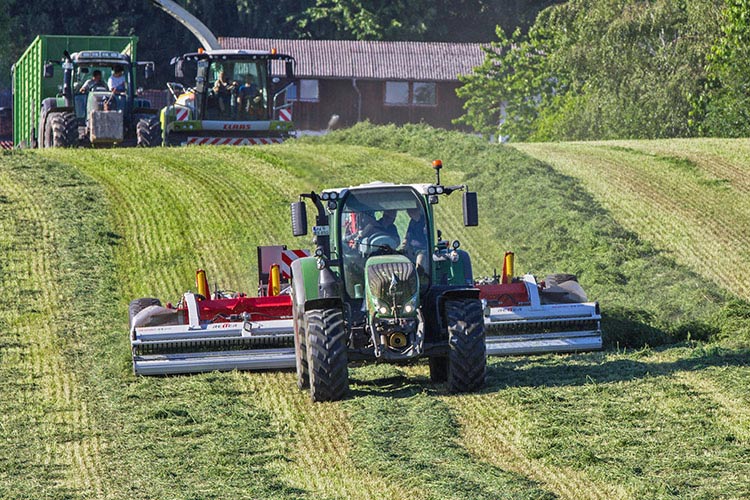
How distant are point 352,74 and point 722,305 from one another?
126 ft

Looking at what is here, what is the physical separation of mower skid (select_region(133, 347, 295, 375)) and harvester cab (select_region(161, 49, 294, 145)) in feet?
53.0

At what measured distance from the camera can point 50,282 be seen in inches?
703

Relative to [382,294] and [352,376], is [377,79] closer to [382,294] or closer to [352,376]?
[352,376]

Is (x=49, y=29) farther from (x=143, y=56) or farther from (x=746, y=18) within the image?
(x=746, y=18)

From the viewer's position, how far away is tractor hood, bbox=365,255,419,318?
37.6ft

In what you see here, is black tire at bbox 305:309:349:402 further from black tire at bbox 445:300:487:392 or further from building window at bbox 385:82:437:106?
building window at bbox 385:82:437:106

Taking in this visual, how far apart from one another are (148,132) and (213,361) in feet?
49.6

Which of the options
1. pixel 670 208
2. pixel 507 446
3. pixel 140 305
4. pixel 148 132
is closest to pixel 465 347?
pixel 507 446

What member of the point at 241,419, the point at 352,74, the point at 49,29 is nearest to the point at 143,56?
the point at 49,29

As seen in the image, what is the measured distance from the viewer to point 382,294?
37.6 feet

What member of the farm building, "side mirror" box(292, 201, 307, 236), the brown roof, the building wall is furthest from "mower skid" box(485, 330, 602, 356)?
the building wall

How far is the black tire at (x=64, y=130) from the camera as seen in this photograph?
27.3 m

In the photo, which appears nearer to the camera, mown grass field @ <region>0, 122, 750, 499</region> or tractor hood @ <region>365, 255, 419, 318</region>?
mown grass field @ <region>0, 122, 750, 499</region>

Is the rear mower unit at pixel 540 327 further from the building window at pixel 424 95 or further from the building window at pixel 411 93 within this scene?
the building window at pixel 424 95
